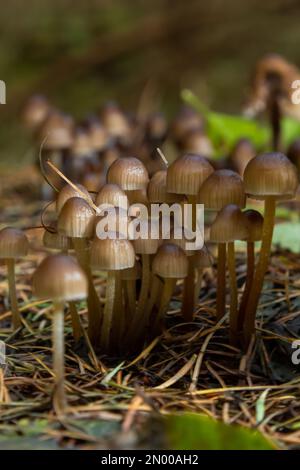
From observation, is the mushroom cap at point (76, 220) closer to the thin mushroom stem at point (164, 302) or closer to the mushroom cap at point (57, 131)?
the thin mushroom stem at point (164, 302)

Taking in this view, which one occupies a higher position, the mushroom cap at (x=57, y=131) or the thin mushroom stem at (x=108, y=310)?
the mushroom cap at (x=57, y=131)

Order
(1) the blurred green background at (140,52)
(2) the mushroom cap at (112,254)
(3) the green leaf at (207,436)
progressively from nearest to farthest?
(3) the green leaf at (207,436) → (2) the mushroom cap at (112,254) → (1) the blurred green background at (140,52)

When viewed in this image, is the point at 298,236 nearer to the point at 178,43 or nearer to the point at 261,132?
the point at 261,132

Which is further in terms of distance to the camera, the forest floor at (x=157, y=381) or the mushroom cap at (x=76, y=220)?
the mushroom cap at (x=76, y=220)

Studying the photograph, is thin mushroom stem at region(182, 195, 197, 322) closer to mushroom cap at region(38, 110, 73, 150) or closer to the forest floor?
the forest floor

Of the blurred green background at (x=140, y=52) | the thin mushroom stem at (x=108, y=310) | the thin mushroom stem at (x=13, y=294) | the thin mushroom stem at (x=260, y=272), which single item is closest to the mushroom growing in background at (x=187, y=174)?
the thin mushroom stem at (x=260, y=272)

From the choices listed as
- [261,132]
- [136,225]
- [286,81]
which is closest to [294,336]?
[136,225]

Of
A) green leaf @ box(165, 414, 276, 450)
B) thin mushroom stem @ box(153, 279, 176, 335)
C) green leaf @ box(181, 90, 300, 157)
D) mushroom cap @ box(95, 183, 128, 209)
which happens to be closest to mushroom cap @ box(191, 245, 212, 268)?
thin mushroom stem @ box(153, 279, 176, 335)
